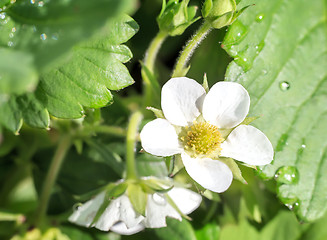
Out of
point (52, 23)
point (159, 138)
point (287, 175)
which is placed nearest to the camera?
point (52, 23)

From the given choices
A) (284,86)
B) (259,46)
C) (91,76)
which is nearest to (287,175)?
(284,86)

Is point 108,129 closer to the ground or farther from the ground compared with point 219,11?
closer to the ground

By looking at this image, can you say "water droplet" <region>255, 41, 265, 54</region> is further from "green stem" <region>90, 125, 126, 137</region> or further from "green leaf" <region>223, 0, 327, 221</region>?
"green stem" <region>90, 125, 126, 137</region>

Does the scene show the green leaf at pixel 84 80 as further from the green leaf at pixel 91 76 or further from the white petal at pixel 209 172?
the white petal at pixel 209 172

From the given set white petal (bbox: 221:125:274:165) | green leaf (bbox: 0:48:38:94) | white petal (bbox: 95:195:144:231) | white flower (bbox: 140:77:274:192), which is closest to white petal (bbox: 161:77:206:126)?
white flower (bbox: 140:77:274:192)

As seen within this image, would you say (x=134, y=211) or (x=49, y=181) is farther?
(x=49, y=181)

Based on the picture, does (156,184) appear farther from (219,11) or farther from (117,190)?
(219,11)

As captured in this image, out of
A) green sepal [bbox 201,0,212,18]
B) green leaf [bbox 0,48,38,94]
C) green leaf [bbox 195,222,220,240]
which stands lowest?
green leaf [bbox 195,222,220,240]
